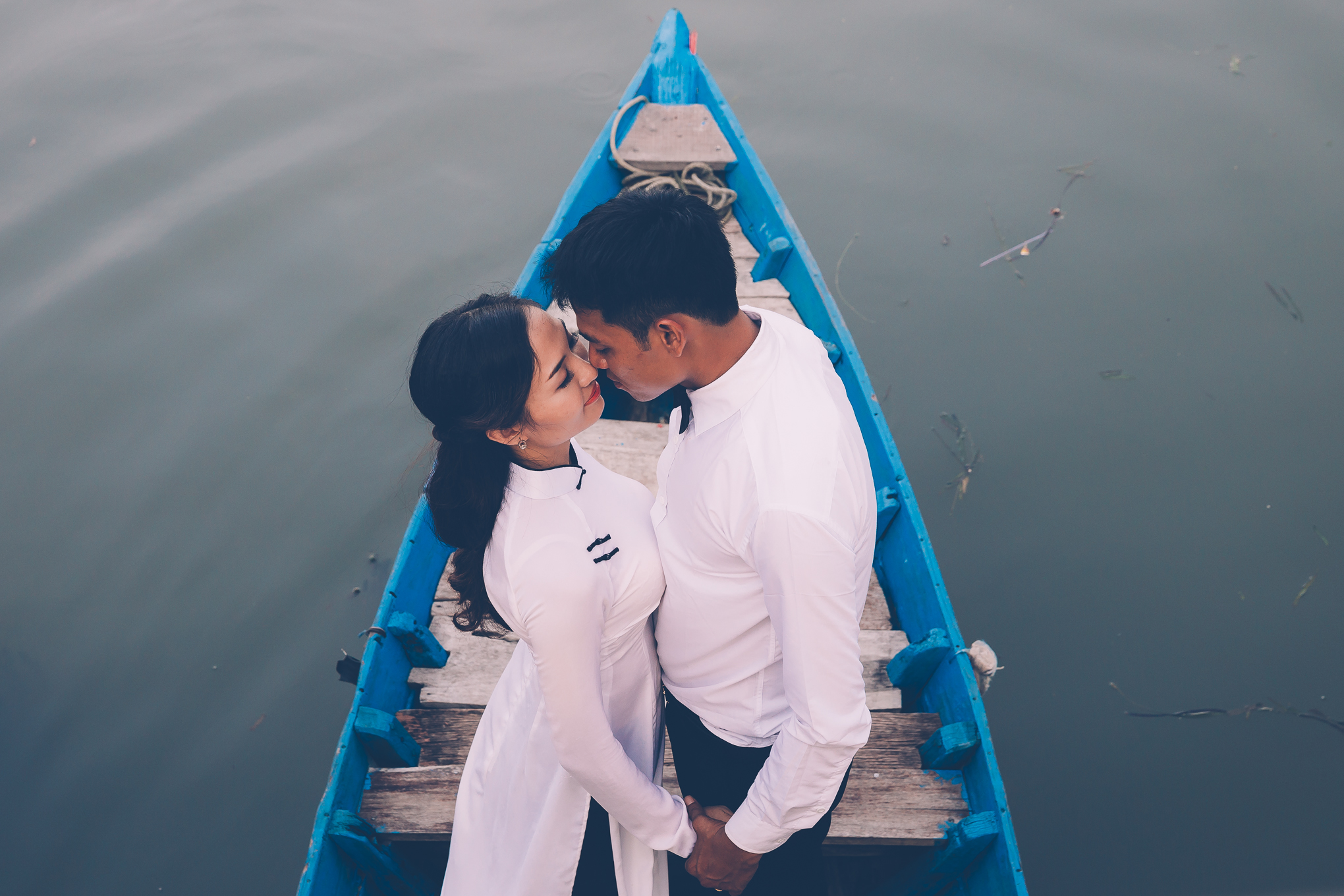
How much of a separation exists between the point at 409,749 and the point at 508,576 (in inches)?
62.7

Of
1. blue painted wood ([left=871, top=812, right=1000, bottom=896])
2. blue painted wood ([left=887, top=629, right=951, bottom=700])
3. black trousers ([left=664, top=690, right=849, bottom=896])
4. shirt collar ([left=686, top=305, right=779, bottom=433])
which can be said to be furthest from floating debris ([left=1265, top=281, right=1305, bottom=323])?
shirt collar ([left=686, top=305, right=779, bottom=433])

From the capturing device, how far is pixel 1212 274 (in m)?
5.77

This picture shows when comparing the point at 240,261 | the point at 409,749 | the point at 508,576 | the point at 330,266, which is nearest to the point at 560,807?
the point at 508,576

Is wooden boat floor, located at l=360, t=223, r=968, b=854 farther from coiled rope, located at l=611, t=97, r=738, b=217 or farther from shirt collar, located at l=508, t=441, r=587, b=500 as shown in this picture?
coiled rope, located at l=611, t=97, r=738, b=217

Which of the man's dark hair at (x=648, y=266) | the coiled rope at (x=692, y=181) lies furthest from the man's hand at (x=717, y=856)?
the coiled rope at (x=692, y=181)

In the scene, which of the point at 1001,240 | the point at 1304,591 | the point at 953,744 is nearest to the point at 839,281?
the point at 1001,240

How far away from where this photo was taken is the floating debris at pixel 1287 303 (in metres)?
5.49

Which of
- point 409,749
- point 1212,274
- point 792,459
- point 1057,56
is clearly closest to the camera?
point 792,459

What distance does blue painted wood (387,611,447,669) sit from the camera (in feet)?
9.47

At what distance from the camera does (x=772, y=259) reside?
171 inches

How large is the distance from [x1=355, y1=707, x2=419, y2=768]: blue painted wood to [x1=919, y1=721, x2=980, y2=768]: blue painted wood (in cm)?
195

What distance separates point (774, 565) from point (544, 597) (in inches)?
19.6

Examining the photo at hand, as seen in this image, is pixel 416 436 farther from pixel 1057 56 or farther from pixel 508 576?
pixel 1057 56

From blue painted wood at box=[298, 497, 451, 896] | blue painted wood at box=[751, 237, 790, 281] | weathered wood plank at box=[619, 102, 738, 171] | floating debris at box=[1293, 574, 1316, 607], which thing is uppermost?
weathered wood plank at box=[619, 102, 738, 171]
